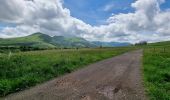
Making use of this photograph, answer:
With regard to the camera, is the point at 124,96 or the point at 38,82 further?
the point at 38,82

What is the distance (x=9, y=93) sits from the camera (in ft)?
37.0

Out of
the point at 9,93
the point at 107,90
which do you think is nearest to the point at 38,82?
A: the point at 9,93

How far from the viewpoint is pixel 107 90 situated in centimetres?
1191

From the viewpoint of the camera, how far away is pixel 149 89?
1247 cm

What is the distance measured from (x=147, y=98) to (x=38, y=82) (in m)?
7.24

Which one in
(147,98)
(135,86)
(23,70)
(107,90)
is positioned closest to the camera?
(147,98)

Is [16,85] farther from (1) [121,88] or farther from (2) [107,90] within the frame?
(1) [121,88]

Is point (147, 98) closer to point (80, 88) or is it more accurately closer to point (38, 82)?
point (80, 88)

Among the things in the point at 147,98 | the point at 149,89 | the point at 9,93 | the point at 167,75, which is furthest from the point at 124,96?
the point at 167,75

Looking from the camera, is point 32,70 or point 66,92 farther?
point 32,70

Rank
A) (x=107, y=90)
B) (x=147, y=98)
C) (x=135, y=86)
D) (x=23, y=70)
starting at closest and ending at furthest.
Result: (x=147, y=98) < (x=107, y=90) < (x=135, y=86) < (x=23, y=70)

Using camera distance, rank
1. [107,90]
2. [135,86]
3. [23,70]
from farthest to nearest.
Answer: [23,70] < [135,86] < [107,90]

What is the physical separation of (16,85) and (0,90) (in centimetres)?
145

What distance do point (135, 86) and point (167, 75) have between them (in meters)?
5.91
